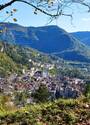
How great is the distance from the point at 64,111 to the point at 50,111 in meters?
0.47

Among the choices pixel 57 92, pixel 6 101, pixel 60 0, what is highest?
pixel 60 0

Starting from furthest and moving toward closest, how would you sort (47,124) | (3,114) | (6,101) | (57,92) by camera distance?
(57,92), (6,101), (3,114), (47,124)

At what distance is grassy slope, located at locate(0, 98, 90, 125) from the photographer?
12914mm

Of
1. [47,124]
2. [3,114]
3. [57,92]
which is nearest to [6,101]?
[3,114]

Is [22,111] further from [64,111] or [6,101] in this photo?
[6,101]

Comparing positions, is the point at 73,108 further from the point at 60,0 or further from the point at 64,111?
the point at 60,0

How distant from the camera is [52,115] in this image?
44.4ft

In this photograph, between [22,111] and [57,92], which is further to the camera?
[57,92]

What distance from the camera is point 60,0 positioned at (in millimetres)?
12812

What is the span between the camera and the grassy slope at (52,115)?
1291 cm

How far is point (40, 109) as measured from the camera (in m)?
14.0

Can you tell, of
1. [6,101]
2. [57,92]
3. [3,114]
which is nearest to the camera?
[3,114]

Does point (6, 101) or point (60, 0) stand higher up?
point (60, 0)

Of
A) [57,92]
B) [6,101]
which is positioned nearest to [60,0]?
[6,101]
